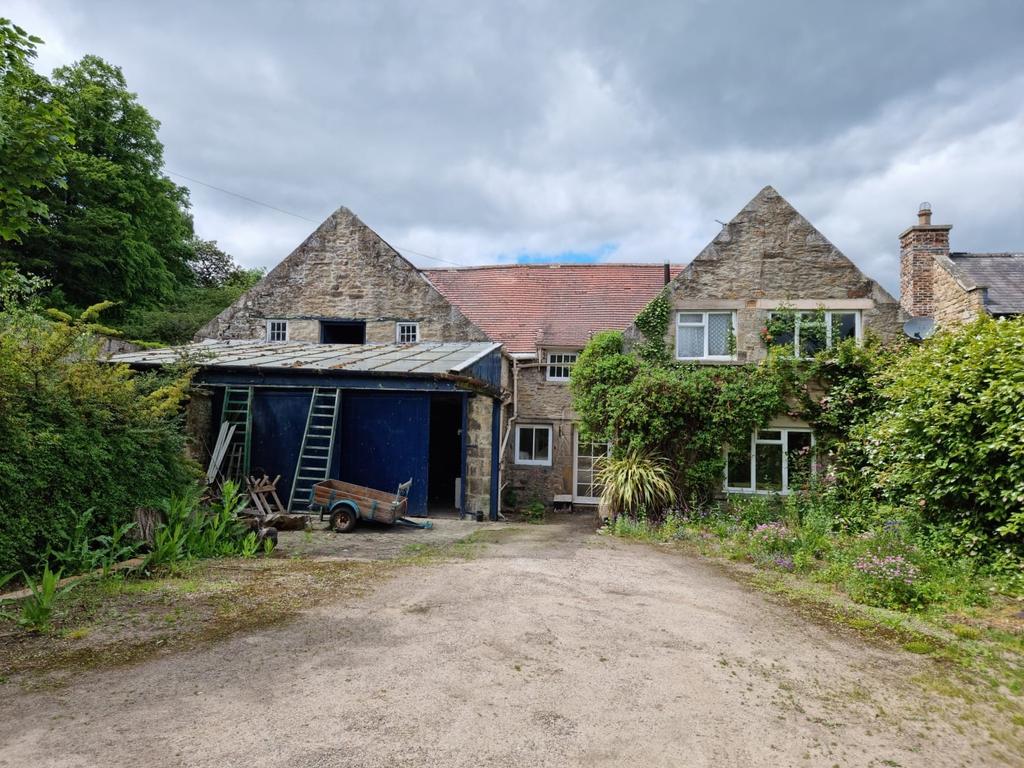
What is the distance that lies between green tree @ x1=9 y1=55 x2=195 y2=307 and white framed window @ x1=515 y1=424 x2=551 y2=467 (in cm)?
1775

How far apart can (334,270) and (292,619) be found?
15.8m

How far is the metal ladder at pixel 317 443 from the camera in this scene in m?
12.6

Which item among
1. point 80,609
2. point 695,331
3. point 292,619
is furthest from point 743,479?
point 80,609

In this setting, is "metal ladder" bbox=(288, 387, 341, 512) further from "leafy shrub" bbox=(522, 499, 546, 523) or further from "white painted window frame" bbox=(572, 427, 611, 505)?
"white painted window frame" bbox=(572, 427, 611, 505)

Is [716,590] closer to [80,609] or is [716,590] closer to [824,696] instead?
[824,696]

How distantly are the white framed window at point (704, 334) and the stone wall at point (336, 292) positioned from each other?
728 cm

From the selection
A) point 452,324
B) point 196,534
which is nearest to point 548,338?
point 452,324

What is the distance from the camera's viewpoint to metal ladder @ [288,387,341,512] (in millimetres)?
12602

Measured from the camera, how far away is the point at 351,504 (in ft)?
36.3

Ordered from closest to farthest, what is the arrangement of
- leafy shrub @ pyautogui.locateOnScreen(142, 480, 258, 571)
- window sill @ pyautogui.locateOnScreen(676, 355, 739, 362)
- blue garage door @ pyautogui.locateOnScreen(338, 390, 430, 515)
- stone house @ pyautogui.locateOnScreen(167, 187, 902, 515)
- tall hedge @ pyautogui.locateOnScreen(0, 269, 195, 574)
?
1. tall hedge @ pyautogui.locateOnScreen(0, 269, 195, 574)
2. leafy shrub @ pyautogui.locateOnScreen(142, 480, 258, 571)
3. blue garage door @ pyautogui.locateOnScreen(338, 390, 430, 515)
4. stone house @ pyautogui.locateOnScreen(167, 187, 902, 515)
5. window sill @ pyautogui.locateOnScreen(676, 355, 739, 362)

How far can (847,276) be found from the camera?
49.5ft

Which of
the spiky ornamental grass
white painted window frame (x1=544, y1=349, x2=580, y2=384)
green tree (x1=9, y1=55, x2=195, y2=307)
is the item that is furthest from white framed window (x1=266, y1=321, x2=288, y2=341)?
the spiky ornamental grass

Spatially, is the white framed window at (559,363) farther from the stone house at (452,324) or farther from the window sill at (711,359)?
the window sill at (711,359)

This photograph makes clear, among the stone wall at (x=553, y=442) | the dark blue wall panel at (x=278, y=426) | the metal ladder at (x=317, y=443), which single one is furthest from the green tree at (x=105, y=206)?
the stone wall at (x=553, y=442)
